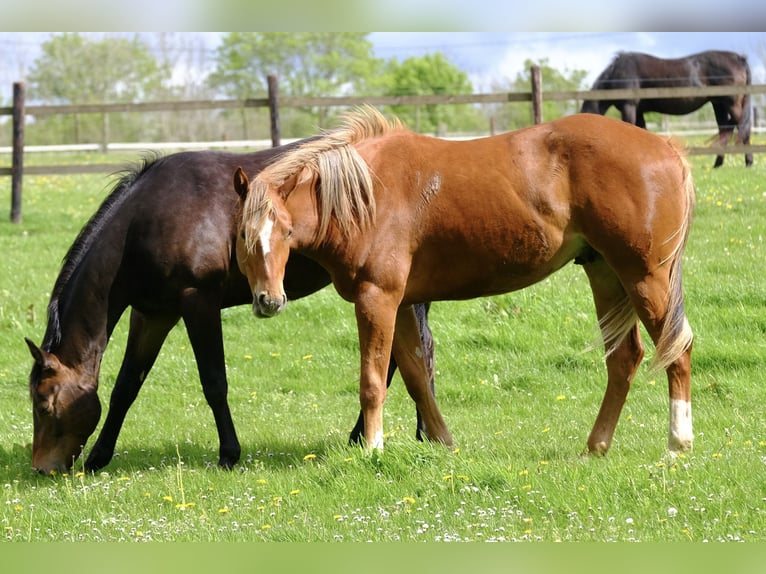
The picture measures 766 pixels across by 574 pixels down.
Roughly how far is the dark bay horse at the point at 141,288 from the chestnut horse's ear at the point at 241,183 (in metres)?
0.78

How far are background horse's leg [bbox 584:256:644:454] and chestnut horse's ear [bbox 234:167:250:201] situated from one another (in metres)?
2.28

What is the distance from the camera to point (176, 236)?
6.43 metres

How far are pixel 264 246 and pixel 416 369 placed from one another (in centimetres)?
148

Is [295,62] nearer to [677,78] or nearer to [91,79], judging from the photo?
[91,79]

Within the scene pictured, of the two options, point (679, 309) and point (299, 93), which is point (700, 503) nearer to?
point (679, 309)

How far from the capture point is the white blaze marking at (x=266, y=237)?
5.57m

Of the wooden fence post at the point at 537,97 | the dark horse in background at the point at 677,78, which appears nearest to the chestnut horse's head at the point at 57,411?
the wooden fence post at the point at 537,97

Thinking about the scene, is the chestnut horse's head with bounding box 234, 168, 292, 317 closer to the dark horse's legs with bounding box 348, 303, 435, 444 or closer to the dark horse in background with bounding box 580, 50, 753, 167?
the dark horse's legs with bounding box 348, 303, 435, 444

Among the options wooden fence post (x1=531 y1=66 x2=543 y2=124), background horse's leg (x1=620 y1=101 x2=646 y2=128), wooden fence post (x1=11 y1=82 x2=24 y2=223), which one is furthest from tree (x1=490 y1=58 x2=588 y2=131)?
wooden fence post (x1=11 y1=82 x2=24 y2=223)

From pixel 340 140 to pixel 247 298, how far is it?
1.40 metres

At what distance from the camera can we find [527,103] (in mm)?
42469

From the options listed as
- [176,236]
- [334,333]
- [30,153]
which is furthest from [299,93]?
[176,236]

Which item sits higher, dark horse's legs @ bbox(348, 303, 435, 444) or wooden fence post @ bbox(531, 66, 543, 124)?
wooden fence post @ bbox(531, 66, 543, 124)

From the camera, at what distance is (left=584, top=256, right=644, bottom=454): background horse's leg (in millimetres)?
6254
